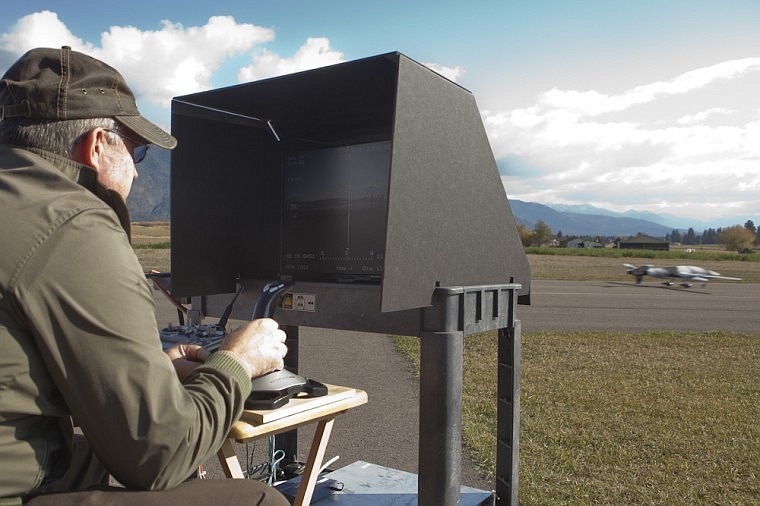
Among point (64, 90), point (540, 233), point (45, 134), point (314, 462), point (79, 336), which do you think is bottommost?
point (314, 462)

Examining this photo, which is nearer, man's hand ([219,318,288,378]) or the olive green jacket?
the olive green jacket

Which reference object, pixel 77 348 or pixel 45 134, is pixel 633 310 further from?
pixel 77 348

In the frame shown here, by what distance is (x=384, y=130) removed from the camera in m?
2.78

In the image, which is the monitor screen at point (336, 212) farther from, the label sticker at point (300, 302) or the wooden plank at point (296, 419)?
the wooden plank at point (296, 419)

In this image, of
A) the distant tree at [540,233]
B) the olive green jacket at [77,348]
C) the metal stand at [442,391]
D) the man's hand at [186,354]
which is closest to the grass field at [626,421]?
the metal stand at [442,391]

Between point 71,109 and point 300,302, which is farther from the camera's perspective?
point 300,302

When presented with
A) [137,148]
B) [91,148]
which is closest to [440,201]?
[137,148]

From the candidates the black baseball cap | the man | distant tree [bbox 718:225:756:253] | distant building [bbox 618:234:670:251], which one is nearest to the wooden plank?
the man

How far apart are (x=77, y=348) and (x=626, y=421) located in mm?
5643

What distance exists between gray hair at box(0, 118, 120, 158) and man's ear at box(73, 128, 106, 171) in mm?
17

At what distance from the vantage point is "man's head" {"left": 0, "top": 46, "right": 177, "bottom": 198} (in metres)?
1.51

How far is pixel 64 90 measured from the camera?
1.51 meters

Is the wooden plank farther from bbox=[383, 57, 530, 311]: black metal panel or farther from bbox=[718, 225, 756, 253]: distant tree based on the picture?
bbox=[718, 225, 756, 253]: distant tree

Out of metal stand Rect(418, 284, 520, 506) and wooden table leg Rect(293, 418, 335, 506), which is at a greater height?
metal stand Rect(418, 284, 520, 506)
